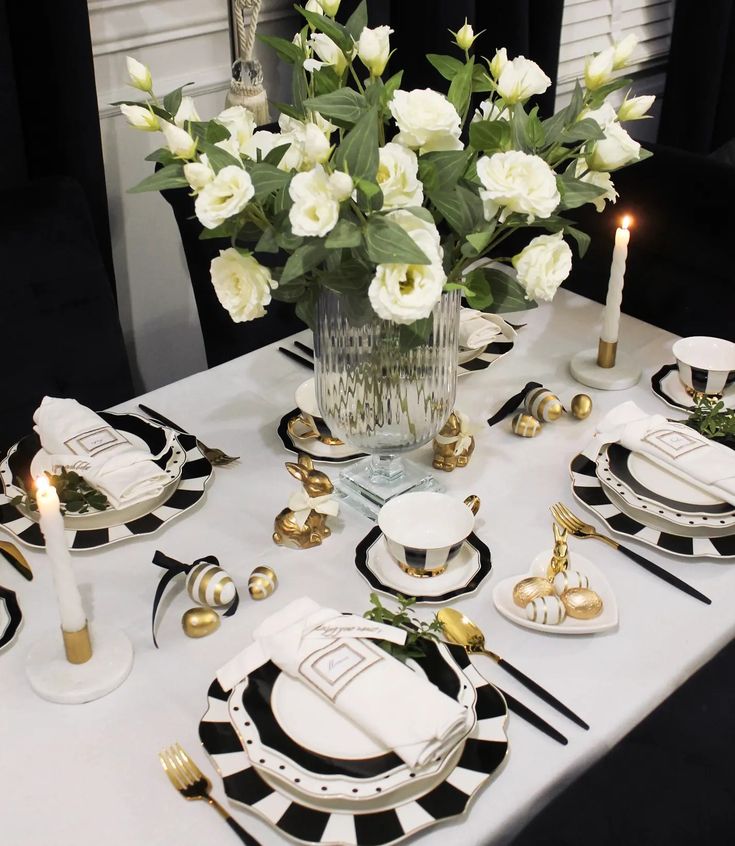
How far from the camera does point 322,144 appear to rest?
88 centimetres

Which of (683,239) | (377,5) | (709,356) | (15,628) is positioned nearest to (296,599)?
(15,628)

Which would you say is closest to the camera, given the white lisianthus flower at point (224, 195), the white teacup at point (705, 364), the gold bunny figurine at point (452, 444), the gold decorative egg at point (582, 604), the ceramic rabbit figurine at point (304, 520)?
the white lisianthus flower at point (224, 195)

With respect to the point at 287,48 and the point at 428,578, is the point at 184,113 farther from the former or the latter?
the point at 428,578

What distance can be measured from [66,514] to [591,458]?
0.62 metres

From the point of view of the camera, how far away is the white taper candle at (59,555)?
2.77 feet

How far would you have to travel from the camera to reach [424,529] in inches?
41.6

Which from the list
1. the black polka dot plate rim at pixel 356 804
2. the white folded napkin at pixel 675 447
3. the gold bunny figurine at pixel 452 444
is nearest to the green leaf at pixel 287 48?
the gold bunny figurine at pixel 452 444

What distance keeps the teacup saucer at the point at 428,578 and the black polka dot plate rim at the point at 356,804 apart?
0.53 feet

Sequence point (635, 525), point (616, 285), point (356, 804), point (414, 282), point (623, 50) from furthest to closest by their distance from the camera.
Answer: point (616, 285), point (635, 525), point (623, 50), point (414, 282), point (356, 804)

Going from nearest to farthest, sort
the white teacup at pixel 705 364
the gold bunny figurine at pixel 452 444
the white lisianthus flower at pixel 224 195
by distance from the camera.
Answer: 1. the white lisianthus flower at pixel 224 195
2. the gold bunny figurine at pixel 452 444
3. the white teacup at pixel 705 364

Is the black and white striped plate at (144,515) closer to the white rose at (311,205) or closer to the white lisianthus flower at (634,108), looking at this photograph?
the white rose at (311,205)

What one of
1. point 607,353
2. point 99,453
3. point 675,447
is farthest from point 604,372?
point 99,453

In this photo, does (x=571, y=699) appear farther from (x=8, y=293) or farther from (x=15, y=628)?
(x=8, y=293)

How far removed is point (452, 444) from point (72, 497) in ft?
1.47
